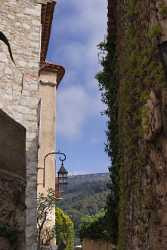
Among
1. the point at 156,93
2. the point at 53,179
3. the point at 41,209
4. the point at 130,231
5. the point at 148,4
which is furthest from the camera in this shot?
the point at 53,179

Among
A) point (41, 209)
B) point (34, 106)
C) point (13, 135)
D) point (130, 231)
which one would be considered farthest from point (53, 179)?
point (130, 231)

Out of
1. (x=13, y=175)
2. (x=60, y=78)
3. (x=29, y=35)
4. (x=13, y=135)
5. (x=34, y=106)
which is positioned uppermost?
(x=60, y=78)

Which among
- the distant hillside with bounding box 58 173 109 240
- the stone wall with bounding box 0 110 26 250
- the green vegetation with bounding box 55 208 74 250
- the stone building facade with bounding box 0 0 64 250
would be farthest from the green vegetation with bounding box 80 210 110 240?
the distant hillside with bounding box 58 173 109 240

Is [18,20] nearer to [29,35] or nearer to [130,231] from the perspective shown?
[29,35]

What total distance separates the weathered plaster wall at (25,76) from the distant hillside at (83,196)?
2702 centimetres

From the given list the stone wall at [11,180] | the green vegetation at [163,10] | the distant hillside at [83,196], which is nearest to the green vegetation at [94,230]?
the stone wall at [11,180]

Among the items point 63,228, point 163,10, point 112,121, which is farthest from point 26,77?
point 63,228

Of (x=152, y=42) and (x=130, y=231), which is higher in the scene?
(x=152, y=42)

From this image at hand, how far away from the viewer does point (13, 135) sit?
590 cm

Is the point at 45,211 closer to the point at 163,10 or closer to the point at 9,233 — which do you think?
the point at 9,233

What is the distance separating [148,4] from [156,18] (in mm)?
363

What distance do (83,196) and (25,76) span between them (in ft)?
123

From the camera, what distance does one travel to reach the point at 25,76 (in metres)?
9.04

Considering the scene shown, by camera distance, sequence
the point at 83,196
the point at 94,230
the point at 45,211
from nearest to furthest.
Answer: the point at 94,230 < the point at 45,211 < the point at 83,196
